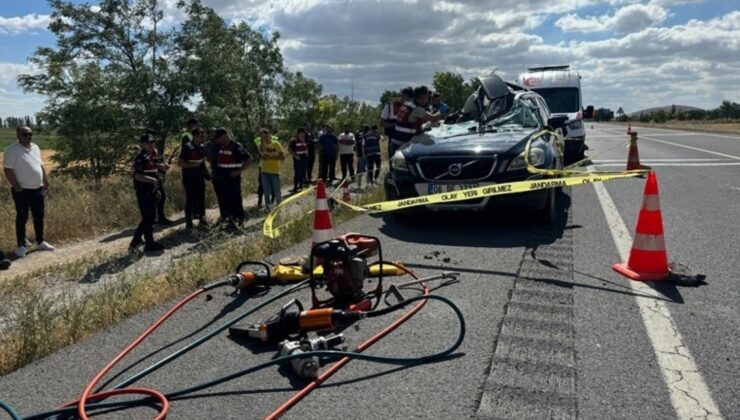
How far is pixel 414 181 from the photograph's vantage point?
706cm

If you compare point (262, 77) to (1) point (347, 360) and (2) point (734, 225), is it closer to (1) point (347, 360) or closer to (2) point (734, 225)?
(2) point (734, 225)

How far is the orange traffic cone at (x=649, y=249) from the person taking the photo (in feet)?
15.5

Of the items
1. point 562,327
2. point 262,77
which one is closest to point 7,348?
point 562,327

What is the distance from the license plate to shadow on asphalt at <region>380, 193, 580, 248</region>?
344 mm

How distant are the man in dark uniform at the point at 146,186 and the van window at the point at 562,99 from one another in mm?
11702

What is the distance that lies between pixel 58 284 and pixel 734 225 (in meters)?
8.13

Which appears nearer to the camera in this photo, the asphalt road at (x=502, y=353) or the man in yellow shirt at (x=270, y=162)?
the asphalt road at (x=502, y=353)

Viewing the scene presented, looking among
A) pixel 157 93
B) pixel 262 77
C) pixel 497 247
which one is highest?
pixel 262 77

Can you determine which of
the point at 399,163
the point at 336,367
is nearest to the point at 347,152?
the point at 399,163

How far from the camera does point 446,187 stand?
686cm

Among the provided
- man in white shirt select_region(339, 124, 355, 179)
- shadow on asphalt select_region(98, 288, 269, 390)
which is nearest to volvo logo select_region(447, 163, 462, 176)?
shadow on asphalt select_region(98, 288, 269, 390)

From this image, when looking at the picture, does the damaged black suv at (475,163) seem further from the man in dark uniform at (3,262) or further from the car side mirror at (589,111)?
the car side mirror at (589,111)

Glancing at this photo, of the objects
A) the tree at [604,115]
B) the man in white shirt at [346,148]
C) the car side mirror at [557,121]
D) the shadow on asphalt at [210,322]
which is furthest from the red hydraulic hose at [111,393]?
the tree at [604,115]

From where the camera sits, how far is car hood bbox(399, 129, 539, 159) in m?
6.84
